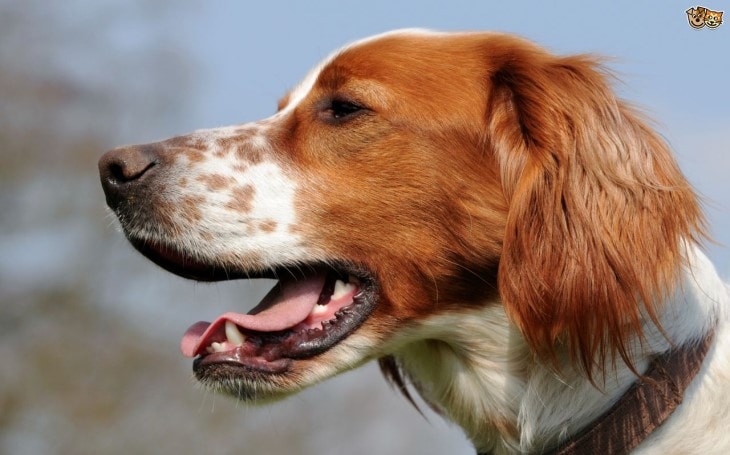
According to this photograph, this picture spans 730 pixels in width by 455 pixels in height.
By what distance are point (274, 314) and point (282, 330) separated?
0.23 feet

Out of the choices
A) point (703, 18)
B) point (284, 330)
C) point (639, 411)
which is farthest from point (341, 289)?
point (703, 18)

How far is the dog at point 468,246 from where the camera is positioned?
3312 mm

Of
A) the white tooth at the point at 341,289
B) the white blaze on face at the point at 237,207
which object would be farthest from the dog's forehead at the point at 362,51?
the white tooth at the point at 341,289

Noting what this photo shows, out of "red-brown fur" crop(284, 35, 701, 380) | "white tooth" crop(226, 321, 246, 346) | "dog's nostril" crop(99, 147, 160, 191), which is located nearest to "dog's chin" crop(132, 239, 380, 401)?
"white tooth" crop(226, 321, 246, 346)

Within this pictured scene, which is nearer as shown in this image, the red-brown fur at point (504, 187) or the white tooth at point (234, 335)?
the red-brown fur at point (504, 187)

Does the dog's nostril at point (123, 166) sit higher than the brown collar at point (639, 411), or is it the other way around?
the dog's nostril at point (123, 166)

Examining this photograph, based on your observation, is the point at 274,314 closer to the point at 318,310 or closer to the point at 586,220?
the point at 318,310

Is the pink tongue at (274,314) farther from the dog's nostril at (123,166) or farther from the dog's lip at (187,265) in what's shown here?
the dog's nostril at (123,166)

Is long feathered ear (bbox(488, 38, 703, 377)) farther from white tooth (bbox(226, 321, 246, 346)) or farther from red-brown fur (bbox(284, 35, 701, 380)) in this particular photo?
white tooth (bbox(226, 321, 246, 346))

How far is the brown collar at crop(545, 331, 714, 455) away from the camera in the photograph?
3.25m

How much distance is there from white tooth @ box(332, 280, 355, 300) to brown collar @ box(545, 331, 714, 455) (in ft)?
2.66

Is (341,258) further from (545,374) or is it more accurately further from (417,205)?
(545,374)

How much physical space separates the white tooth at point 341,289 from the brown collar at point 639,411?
2.66ft

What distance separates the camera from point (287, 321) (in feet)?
11.6
